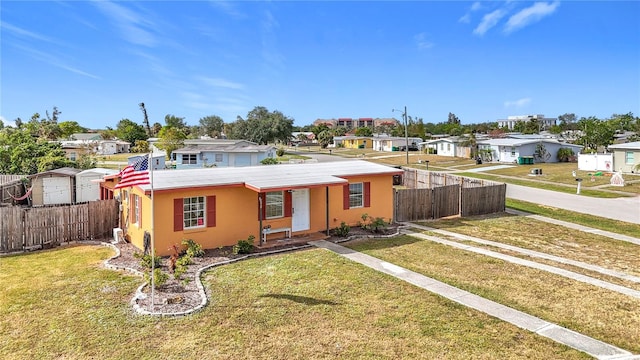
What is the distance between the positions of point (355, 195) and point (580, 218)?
1216 cm

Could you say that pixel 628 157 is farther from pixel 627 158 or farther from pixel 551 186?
pixel 551 186

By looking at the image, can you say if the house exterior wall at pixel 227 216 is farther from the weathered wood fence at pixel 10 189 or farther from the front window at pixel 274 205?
the weathered wood fence at pixel 10 189

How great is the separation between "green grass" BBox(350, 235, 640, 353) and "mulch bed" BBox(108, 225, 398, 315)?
3466mm

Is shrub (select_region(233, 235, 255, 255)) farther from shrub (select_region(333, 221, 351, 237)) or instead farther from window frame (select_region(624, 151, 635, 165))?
window frame (select_region(624, 151, 635, 165))

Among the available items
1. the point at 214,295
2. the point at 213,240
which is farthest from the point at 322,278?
the point at 213,240

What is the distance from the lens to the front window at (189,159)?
4431 cm

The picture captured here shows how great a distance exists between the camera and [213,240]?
14.0 m

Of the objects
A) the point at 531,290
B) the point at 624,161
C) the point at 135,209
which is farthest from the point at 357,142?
the point at 531,290

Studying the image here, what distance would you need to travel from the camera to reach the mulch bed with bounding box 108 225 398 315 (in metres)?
9.13

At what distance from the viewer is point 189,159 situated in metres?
44.5

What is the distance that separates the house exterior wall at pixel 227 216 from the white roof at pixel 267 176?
0.29 meters

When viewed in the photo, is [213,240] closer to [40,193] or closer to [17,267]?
[17,267]

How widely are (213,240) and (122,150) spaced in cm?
7718

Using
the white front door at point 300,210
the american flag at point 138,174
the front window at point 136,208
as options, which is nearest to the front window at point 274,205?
the white front door at point 300,210
